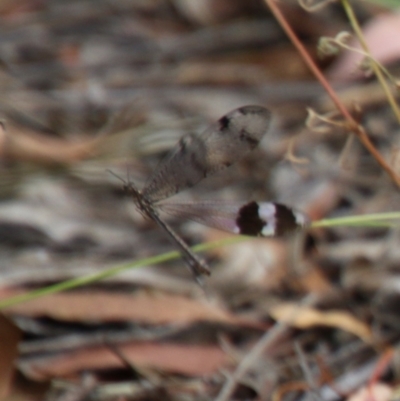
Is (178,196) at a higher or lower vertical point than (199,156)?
higher

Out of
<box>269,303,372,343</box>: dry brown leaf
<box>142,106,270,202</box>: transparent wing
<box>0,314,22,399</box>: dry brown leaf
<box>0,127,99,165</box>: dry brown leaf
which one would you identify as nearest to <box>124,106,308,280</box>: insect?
<box>142,106,270,202</box>: transparent wing

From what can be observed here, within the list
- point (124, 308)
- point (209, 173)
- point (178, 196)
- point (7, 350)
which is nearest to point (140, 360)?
point (124, 308)

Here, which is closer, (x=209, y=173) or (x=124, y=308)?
(x=209, y=173)

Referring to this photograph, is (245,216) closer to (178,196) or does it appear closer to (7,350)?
(7,350)

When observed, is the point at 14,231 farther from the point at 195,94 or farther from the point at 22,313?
the point at 195,94

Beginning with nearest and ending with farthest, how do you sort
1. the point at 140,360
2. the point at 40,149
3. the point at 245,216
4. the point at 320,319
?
the point at 245,216
the point at 140,360
the point at 320,319
the point at 40,149

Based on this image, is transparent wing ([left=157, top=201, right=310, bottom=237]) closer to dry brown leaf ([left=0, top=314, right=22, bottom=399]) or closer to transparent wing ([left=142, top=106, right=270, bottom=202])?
transparent wing ([left=142, top=106, right=270, bottom=202])

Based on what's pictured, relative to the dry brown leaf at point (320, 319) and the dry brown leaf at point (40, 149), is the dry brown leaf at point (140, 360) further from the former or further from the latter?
the dry brown leaf at point (40, 149)

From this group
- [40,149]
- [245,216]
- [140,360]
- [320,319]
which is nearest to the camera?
[245,216]
